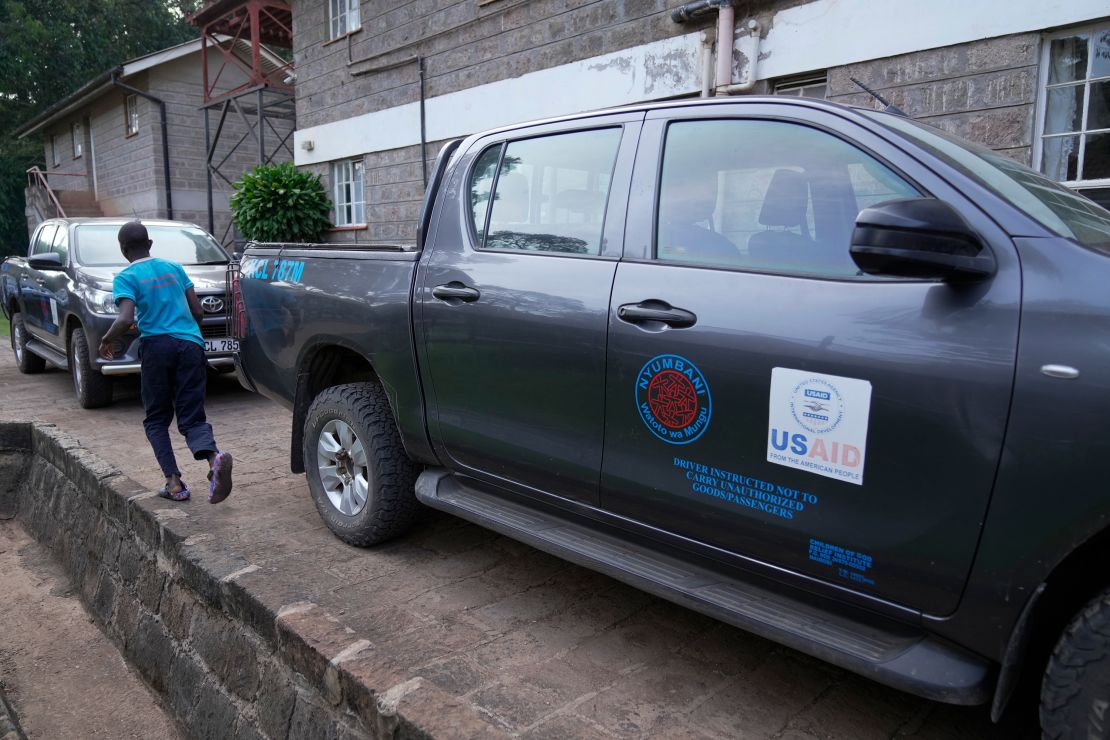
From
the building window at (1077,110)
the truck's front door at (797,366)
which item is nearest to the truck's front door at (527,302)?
the truck's front door at (797,366)

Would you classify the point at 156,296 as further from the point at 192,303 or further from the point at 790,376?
the point at 790,376

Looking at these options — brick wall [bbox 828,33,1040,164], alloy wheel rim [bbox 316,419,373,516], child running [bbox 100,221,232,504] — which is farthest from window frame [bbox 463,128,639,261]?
brick wall [bbox 828,33,1040,164]

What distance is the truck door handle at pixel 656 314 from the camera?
2404mm

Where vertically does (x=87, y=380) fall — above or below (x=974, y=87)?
below

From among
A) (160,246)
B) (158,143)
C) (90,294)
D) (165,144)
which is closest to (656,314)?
(90,294)

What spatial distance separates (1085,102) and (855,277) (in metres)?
4.99

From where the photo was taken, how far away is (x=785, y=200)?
238 centimetres

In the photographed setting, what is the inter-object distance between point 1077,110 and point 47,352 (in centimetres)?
949

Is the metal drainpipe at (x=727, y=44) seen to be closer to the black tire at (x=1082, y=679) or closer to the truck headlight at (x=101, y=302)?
the truck headlight at (x=101, y=302)

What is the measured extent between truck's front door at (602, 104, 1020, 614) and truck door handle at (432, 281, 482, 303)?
71 cm

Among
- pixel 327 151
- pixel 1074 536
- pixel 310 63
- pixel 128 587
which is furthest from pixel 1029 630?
pixel 310 63

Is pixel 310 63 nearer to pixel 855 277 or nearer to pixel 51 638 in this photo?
pixel 51 638

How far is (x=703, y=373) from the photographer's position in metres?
2.33

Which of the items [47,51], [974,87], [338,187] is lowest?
[338,187]
